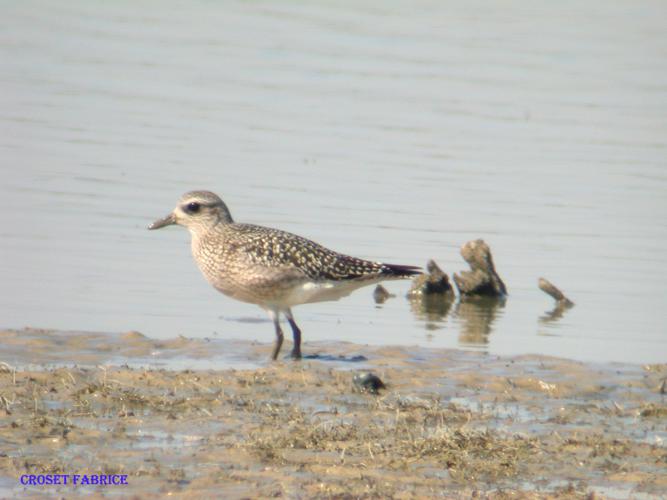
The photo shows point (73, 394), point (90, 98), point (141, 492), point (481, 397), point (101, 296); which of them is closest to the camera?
point (141, 492)

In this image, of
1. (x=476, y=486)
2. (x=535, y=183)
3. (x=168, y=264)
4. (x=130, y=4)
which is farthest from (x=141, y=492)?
(x=130, y=4)

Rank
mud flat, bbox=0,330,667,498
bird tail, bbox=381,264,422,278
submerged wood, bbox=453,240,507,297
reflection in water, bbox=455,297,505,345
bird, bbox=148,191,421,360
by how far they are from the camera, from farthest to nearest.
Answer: submerged wood, bbox=453,240,507,297, reflection in water, bbox=455,297,505,345, bird tail, bbox=381,264,422,278, bird, bbox=148,191,421,360, mud flat, bbox=0,330,667,498

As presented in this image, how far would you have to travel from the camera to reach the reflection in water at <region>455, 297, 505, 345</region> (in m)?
12.6

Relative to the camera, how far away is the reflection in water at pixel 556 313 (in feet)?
44.0

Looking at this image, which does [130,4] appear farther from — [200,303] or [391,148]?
[200,303]

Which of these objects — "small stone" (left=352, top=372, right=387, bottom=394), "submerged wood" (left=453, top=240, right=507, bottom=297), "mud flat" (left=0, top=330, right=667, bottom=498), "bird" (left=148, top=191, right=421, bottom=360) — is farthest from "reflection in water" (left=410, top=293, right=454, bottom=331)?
"small stone" (left=352, top=372, right=387, bottom=394)

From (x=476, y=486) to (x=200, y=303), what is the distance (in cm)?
602

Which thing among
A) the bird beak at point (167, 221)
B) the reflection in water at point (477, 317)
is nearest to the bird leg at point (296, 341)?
the bird beak at point (167, 221)

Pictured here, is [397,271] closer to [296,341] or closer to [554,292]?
[296,341]

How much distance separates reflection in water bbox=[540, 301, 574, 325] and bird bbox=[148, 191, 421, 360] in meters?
2.39

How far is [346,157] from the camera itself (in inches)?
749

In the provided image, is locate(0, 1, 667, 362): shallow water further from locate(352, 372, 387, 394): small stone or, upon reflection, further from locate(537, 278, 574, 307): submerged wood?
locate(352, 372, 387, 394): small stone

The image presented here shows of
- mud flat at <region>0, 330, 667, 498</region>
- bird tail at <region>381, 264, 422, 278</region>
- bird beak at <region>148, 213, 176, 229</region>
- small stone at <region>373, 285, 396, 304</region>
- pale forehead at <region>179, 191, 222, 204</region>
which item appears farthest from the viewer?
small stone at <region>373, 285, 396, 304</region>

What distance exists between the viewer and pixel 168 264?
14547 millimetres
